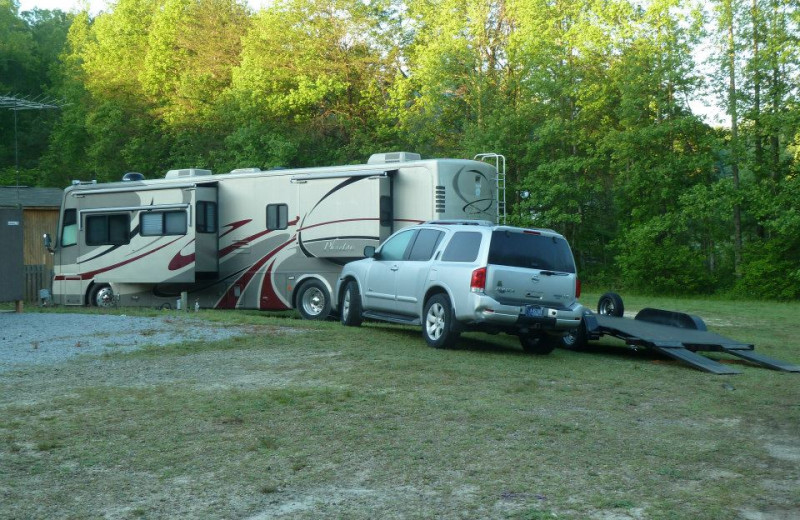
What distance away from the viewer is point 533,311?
12961 millimetres

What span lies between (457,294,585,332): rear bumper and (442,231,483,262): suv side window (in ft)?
2.43

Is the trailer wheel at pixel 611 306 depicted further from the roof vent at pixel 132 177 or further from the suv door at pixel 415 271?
the roof vent at pixel 132 177

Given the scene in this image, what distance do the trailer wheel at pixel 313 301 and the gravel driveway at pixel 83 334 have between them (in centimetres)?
269

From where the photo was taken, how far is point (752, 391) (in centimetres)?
1048

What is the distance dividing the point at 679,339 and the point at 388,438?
7281 millimetres

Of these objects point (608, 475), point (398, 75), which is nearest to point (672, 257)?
point (398, 75)

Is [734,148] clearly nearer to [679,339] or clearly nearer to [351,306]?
[351,306]

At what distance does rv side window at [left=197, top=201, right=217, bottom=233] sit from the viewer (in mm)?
21188

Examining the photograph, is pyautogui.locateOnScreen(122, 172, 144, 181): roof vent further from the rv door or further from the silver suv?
the silver suv

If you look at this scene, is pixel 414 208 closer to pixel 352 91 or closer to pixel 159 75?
pixel 352 91

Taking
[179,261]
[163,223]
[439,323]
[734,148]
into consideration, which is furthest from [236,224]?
[734,148]

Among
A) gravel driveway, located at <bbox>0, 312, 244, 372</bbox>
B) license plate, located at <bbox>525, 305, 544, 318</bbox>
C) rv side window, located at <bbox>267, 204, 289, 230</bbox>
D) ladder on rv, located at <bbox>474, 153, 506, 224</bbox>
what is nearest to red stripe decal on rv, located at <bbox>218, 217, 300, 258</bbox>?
rv side window, located at <bbox>267, 204, 289, 230</bbox>

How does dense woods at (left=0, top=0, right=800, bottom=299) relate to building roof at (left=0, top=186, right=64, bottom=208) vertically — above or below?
above

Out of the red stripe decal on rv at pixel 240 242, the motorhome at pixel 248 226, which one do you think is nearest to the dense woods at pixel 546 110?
the motorhome at pixel 248 226
